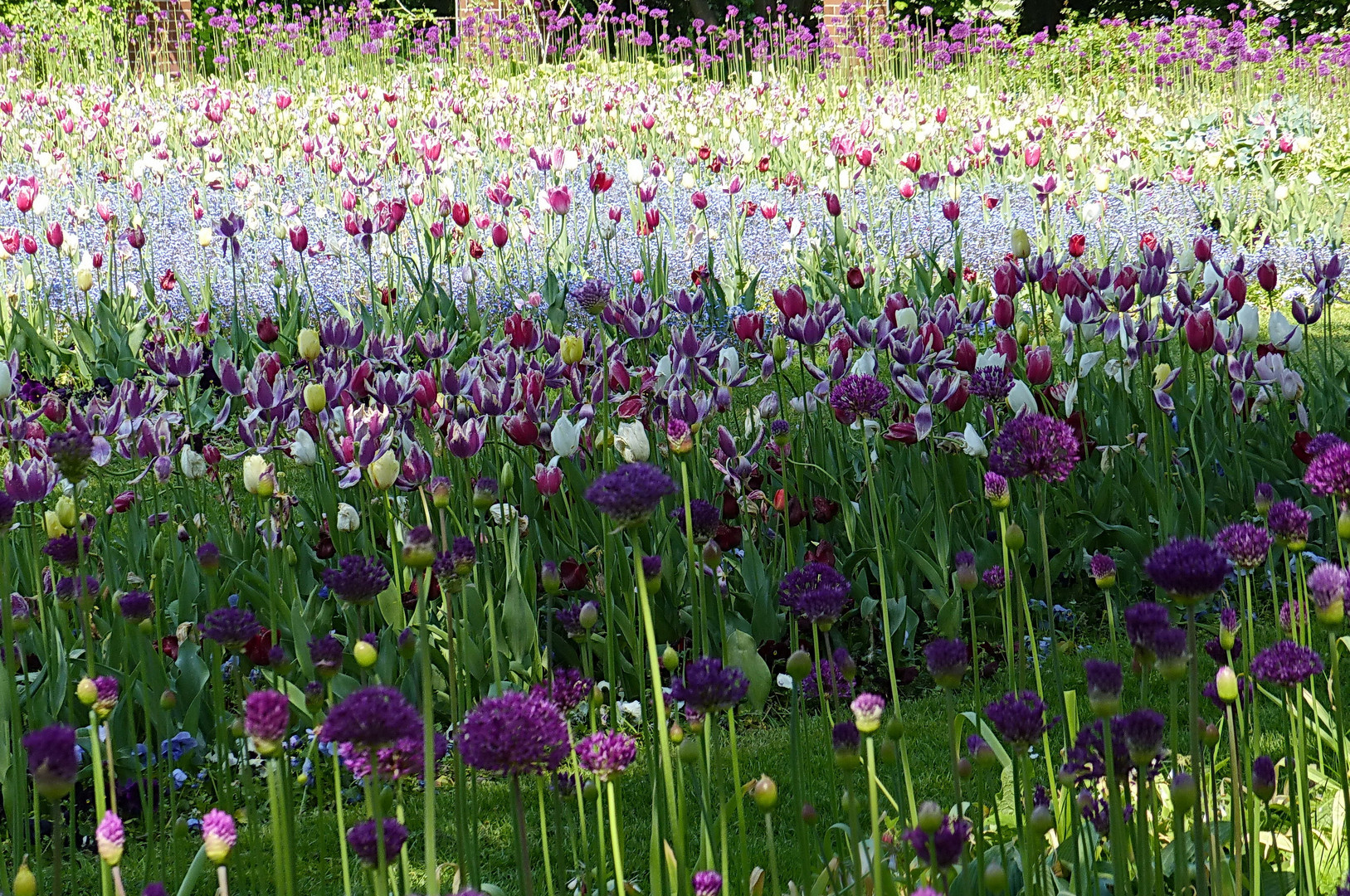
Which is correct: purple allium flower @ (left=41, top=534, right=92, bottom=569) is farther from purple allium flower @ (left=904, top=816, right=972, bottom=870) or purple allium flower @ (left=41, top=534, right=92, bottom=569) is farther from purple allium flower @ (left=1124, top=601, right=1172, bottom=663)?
purple allium flower @ (left=1124, top=601, right=1172, bottom=663)

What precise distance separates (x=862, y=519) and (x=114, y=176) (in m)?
5.77

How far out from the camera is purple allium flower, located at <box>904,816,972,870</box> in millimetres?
1195

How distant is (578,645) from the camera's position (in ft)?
9.82

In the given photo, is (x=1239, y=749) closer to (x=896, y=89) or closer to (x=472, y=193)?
(x=472, y=193)

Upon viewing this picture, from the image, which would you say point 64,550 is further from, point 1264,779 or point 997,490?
point 1264,779

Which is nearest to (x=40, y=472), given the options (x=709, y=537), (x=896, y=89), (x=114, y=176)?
(x=709, y=537)

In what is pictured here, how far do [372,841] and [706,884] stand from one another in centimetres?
34

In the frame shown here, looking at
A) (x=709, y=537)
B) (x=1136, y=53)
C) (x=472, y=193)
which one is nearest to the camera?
(x=709, y=537)

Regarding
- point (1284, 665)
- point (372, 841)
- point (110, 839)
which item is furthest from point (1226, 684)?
point (110, 839)

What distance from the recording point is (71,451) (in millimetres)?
1787

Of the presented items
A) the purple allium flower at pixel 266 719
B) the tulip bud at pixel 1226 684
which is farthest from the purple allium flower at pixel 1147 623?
the purple allium flower at pixel 266 719

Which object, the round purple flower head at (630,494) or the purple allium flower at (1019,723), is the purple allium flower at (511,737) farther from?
the purple allium flower at (1019,723)

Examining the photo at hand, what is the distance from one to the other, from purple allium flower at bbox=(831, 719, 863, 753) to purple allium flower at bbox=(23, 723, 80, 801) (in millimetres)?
715

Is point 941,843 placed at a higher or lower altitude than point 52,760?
lower
